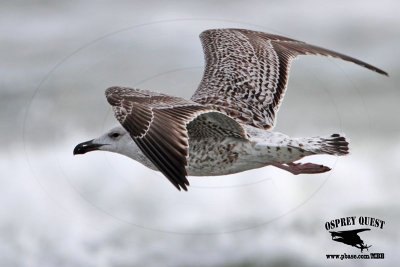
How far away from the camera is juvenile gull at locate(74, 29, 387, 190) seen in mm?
22453

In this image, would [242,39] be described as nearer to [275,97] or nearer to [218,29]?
[218,29]

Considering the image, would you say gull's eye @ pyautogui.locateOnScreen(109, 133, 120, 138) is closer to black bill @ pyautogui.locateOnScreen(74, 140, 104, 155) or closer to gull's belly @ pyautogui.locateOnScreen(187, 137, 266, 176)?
black bill @ pyautogui.locateOnScreen(74, 140, 104, 155)

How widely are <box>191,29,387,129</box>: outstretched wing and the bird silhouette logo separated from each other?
252 inches

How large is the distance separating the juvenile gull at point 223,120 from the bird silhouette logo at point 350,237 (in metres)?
6.44

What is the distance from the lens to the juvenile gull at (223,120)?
73.7 feet

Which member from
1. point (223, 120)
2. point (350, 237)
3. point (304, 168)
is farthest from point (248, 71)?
point (350, 237)

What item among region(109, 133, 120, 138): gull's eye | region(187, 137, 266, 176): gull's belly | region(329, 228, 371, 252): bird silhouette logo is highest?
region(109, 133, 120, 138): gull's eye

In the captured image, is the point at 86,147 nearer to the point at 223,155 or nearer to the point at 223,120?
the point at 223,155

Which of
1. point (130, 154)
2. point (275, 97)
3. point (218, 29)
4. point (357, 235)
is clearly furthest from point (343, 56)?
point (357, 235)

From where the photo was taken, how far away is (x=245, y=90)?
1072 inches

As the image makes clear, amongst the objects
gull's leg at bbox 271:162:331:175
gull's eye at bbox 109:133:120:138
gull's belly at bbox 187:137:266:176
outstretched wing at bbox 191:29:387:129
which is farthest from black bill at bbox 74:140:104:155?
gull's leg at bbox 271:162:331:175

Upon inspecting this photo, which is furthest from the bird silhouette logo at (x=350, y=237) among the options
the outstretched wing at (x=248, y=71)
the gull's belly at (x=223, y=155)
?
the gull's belly at (x=223, y=155)

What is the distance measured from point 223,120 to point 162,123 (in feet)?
6.99

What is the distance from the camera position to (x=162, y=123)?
74.1ft
